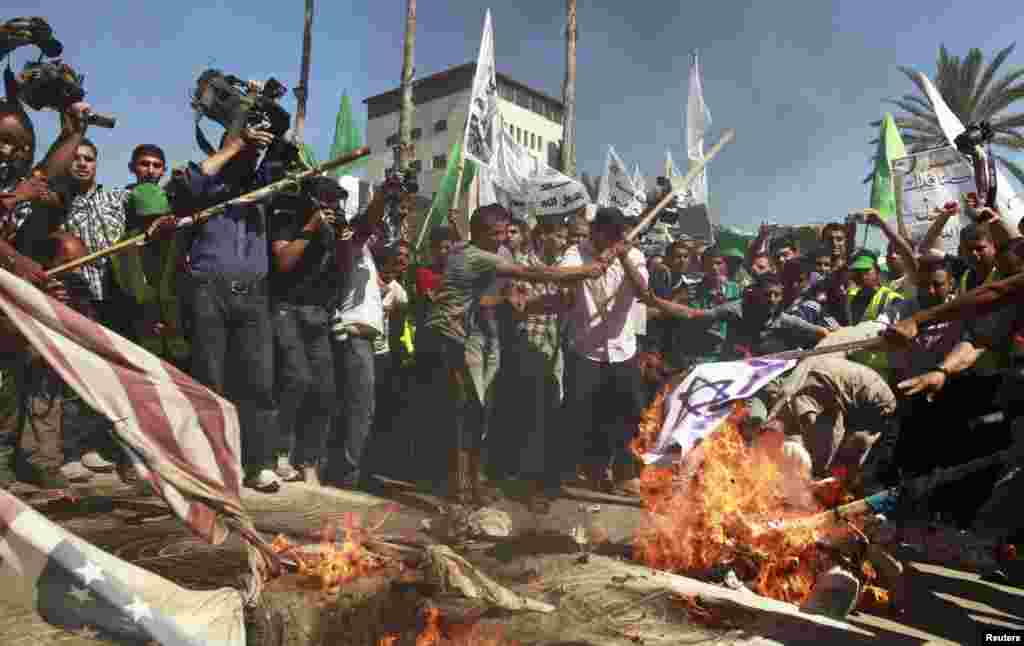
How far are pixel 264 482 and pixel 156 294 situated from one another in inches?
66.4

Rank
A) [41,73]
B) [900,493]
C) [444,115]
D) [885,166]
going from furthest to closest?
[444,115]
[885,166]
[41,73]
[900,493]

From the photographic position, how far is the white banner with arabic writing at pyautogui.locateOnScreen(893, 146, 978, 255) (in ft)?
27.4

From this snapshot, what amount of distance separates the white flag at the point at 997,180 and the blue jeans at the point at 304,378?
615 cm

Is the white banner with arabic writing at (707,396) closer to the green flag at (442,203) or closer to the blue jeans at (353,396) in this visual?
the blue jeans at (353,396)

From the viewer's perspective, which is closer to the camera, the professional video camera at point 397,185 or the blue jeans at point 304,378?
the blue jeans at point 304,378

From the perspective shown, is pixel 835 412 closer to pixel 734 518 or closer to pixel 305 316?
pixel 734 518

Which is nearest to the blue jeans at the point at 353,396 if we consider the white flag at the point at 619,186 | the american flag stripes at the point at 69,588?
the american flag stripes at the point at 69,588

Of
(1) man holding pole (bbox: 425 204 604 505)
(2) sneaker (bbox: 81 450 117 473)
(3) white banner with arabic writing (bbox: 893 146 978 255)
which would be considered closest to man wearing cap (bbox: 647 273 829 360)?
(1) man holding pole (bbox: 425 204 604 505)

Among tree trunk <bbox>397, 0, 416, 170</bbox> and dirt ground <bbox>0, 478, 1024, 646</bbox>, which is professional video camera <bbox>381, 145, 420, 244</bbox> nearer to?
dirt ground <bbox>0, 478, 1024, 646</bbox>

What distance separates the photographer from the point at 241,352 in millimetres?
5312

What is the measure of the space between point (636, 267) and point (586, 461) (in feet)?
7.13

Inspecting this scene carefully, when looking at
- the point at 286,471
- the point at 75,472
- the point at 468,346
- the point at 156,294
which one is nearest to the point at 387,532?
the point at 286,471

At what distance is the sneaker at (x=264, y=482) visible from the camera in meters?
5.41

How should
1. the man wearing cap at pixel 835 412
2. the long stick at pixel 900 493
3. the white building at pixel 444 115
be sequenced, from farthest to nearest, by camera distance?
the white building at pixel 444 115 < the man wearing cap at pixel 835 412 < the long stick at pixel 900 493
